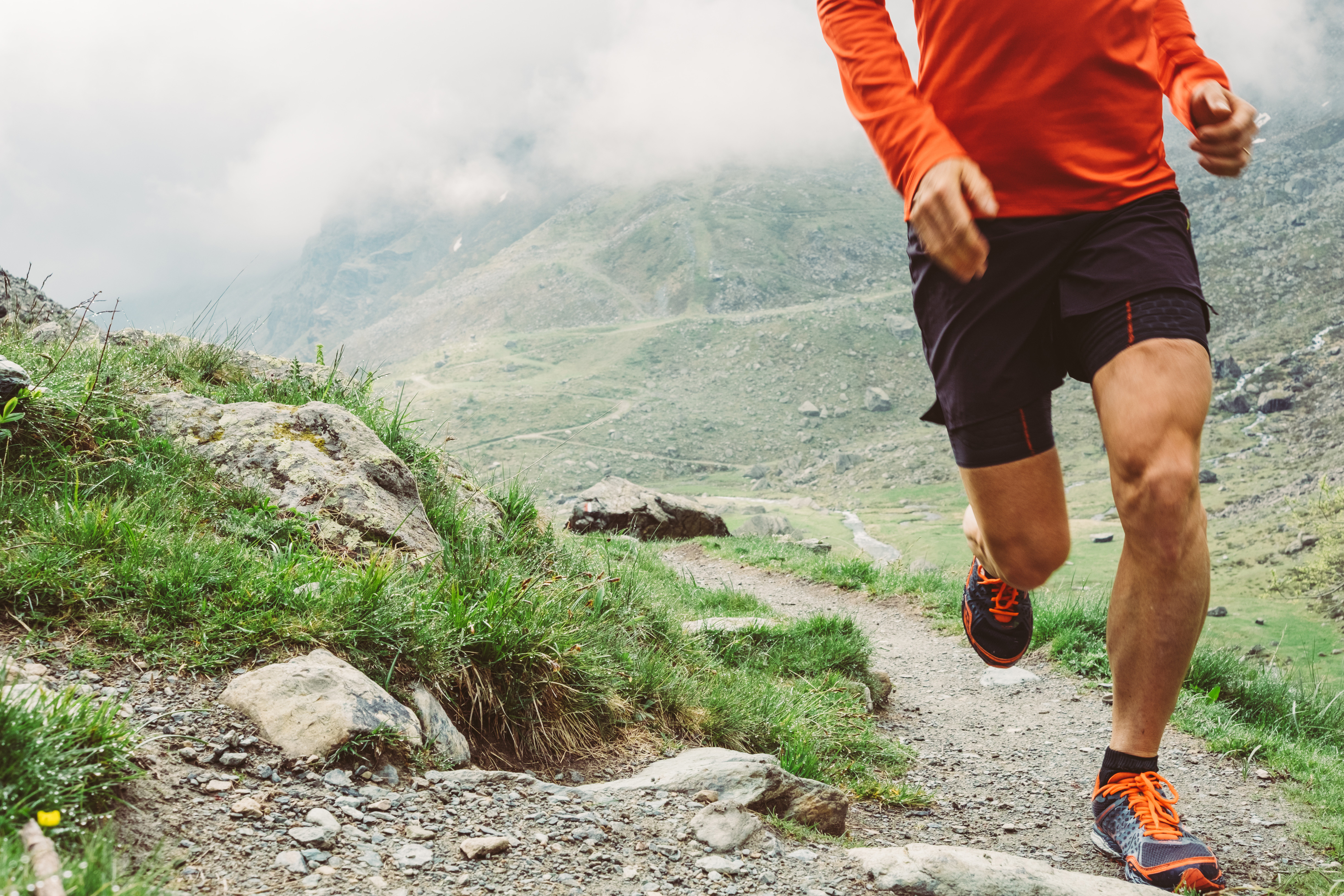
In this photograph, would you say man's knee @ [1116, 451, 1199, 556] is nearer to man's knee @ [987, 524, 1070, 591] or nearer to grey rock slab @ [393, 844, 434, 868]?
man's knee @ [987, 524, 1070, 591]

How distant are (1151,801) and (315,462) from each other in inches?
157

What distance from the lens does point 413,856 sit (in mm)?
1816

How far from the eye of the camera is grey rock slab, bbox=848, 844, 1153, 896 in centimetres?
197

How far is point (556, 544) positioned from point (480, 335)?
175152 mm

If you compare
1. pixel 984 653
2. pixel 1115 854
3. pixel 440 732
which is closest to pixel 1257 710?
pixel 984 653

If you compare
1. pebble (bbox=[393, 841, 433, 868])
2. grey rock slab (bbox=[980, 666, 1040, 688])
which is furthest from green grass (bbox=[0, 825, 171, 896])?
grey rock slab (bbox=[980, 666, 1040, 688])

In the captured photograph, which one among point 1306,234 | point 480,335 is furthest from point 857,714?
point 480,335

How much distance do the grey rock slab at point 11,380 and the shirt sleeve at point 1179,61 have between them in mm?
4795

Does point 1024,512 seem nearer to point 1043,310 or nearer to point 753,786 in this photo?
point 1043,310

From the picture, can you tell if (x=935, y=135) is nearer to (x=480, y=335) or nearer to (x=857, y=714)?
(x=857, y=714)

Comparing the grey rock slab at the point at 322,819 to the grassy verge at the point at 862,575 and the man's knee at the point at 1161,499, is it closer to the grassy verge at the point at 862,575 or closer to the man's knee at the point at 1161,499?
the man's knee at the point at 1161,499

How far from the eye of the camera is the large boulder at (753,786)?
2.53m

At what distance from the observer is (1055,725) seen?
4453 millimetres

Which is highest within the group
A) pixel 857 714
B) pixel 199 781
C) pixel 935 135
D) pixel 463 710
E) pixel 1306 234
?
pixel 1306 234
